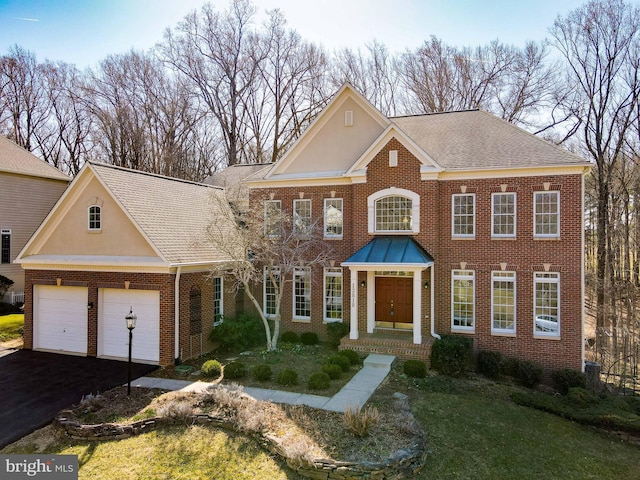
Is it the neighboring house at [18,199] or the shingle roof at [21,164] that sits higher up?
the shingle roof at [21,164]

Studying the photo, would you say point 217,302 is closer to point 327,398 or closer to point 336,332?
point 336,332

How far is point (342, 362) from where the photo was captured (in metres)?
14.0

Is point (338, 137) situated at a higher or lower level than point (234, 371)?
higher

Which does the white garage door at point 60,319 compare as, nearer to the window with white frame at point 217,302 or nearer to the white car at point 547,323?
the window with white frame at point 217,302

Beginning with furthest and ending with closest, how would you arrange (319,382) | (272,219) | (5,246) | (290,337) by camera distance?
(5,246) → (290,337) → (272,219) → (319,382)

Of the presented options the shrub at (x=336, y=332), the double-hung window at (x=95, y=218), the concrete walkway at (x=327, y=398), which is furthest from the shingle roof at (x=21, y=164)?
the shrub at (x=336, y=332)

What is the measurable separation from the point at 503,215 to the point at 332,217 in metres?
7.00

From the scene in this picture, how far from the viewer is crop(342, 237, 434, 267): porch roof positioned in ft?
49.9

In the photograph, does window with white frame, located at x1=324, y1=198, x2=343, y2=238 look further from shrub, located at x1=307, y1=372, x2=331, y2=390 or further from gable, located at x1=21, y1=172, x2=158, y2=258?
gable, located at x1=21, y1=172, x2=158, y2=258

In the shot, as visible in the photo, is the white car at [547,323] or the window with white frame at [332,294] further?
the window with white frame at [332,294]

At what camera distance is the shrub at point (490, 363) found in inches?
572

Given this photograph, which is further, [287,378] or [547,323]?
[547,323]

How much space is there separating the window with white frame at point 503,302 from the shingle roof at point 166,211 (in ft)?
35.1

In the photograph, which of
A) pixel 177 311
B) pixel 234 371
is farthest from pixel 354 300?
A: pixel 177 311
